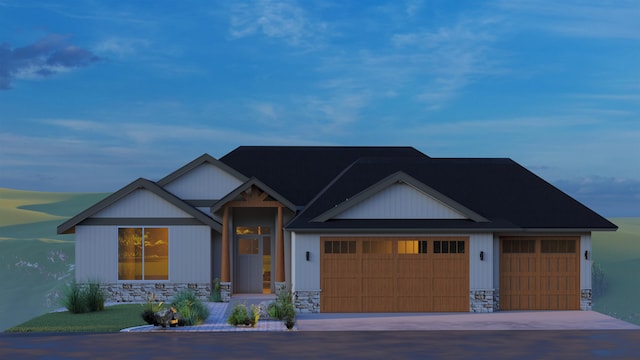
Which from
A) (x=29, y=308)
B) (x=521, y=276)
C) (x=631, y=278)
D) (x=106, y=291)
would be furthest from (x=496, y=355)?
(x=631, y=278)

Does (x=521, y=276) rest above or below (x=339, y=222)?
below

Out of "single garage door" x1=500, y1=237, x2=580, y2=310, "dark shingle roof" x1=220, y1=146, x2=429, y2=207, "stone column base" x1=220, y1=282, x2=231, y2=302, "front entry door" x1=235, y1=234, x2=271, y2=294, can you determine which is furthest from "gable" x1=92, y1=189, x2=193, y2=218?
"single garage door" x1=500, y1=237, x2=580, y2=310

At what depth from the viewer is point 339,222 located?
2777 centimetres

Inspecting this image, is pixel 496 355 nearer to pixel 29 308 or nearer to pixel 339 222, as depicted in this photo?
pixel 339 222

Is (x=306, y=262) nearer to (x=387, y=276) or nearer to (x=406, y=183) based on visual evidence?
(x=387, y=276)

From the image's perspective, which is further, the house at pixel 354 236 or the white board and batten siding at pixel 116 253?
the white board and batten siding at pixel 116 253

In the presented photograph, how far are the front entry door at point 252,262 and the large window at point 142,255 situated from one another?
142 inches

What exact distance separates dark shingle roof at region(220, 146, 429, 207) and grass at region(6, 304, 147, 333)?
928 centimetres

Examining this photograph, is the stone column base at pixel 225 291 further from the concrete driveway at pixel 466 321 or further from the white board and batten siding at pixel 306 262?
the concrete driveway at pixel 466 321

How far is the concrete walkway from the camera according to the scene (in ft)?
77.8

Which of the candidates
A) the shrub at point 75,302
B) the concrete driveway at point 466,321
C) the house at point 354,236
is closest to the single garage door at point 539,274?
the house at point 354,236

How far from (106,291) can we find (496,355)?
1707cm

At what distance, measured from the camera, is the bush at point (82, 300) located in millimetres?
27688

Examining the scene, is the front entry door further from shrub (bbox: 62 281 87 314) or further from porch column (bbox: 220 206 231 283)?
shrub (bbox: 62 281 87 314)
